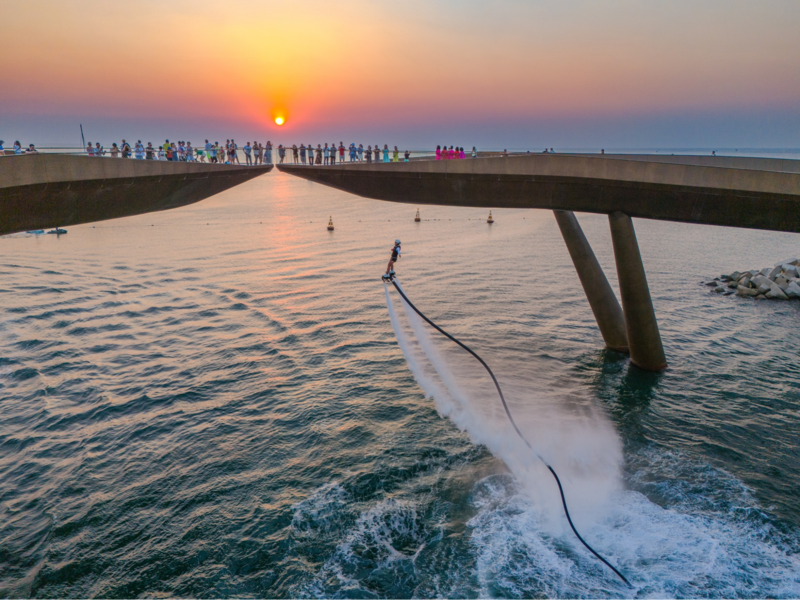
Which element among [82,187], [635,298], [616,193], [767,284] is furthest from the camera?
[767,284]

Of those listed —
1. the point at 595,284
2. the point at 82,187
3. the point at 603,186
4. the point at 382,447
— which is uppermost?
the point at 603,186

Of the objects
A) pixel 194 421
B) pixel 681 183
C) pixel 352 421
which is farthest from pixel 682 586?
pixel 194 421

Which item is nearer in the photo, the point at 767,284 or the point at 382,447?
the point at 382,447

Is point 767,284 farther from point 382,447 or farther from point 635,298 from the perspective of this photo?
point 382,447

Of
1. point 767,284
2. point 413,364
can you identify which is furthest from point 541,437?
point 767,284

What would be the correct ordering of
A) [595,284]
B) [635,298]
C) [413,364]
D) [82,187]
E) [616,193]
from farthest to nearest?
[595,284] < [413,364] < [635,298] < [616,193] < [82,187]

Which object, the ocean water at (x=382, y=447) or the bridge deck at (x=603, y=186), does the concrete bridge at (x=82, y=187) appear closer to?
the ocean water at (x=382, y=447)

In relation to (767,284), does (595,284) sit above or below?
above
